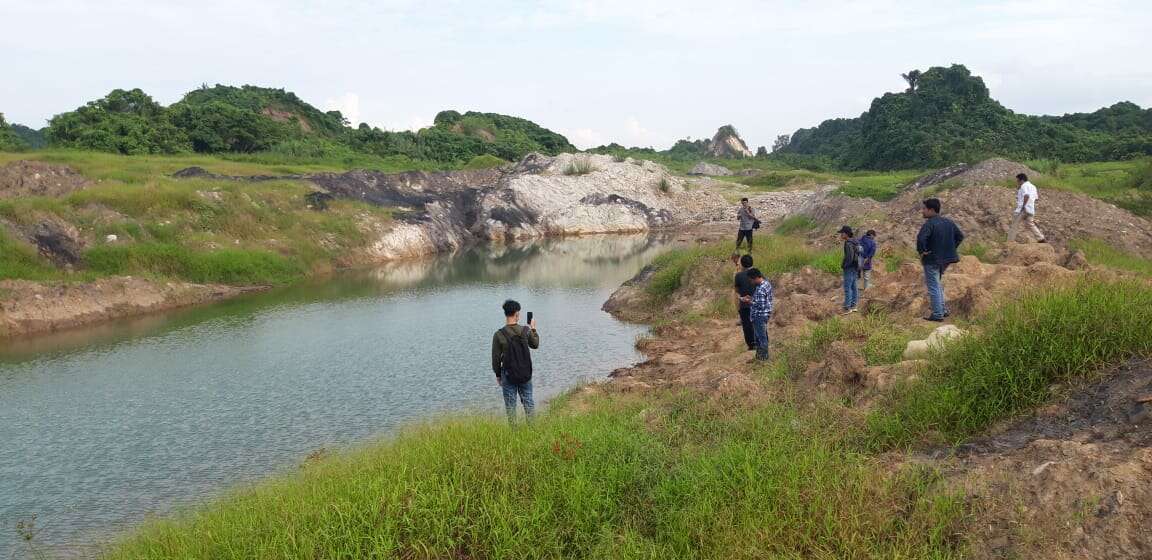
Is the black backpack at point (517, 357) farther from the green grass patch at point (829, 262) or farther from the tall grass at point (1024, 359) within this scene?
the green grass patch at point (829, 262)

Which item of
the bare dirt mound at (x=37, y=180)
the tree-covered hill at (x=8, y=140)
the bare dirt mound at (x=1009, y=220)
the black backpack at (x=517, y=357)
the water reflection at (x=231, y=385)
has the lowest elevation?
the water reflection at (x=231, y=385)

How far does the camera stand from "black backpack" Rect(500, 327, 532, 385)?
1020cm

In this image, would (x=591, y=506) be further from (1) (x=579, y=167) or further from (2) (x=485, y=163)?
(2) (x=485, y=163)

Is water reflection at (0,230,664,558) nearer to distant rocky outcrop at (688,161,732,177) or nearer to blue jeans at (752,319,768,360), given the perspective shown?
blue jeans at (752,319,768,360)

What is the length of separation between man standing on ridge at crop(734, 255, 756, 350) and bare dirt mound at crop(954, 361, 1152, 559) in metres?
5.91

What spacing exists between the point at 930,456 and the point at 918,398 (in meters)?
1.09

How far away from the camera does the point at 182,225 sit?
3197 cm

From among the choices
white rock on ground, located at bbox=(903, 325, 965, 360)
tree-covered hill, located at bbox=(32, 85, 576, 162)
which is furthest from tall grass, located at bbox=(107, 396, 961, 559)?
tree-covered hill, located at bbox=(32, 85, 576, 162)

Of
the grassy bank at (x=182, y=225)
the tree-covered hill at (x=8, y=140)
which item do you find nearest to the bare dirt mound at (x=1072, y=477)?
the grassy bank at (x=182, y=225)

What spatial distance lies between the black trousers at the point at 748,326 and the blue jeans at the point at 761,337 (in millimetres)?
788

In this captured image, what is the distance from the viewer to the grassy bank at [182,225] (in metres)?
27.3

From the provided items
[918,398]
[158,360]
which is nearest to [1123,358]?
[918,398]

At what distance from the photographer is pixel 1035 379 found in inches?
286

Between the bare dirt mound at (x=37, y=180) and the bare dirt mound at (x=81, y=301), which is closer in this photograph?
the bare dirt mound at (x=81, y=301)
